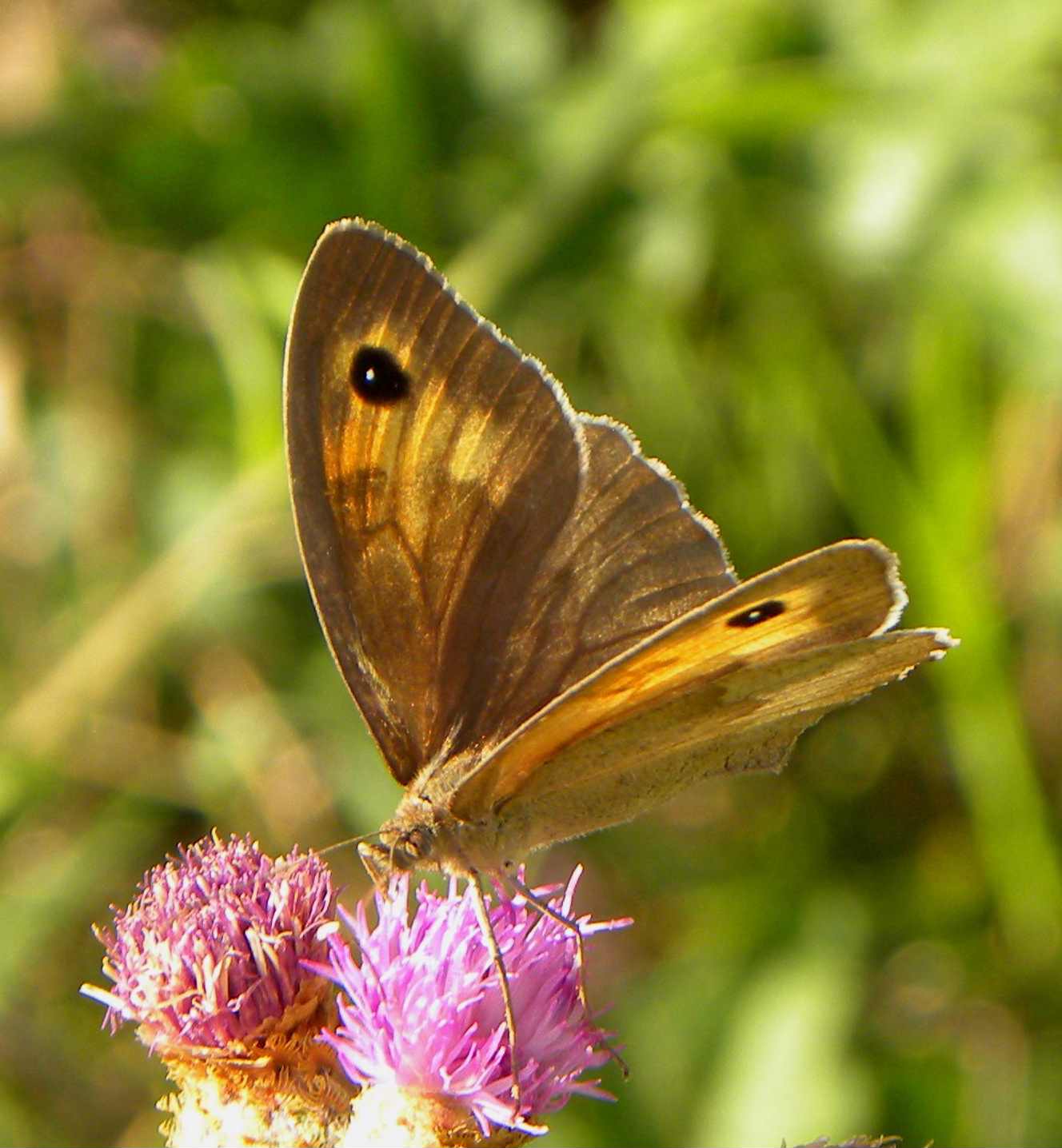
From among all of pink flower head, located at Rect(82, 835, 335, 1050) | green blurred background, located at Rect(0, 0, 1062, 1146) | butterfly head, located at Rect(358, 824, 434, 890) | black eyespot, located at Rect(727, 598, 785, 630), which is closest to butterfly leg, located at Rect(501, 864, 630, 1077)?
butterfly head, located at Rect(358, 824, 434, 890)

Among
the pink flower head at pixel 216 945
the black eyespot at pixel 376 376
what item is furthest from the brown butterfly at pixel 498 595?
the pink flower head at pixel 216 945

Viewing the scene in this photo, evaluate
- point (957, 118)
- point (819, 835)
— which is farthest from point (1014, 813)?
point (957, 118)

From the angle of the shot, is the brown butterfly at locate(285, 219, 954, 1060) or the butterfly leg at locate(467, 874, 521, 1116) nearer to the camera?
the butterfly leg at locate(467, 874, 521, 1116)

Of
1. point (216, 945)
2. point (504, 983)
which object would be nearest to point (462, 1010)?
point (504, 983)

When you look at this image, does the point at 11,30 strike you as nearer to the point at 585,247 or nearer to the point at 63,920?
the point at 585,247

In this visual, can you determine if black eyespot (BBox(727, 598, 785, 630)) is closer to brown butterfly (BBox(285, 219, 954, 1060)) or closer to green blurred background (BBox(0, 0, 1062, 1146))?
brown butterfly (BBox(285, 219, 954, 1060))

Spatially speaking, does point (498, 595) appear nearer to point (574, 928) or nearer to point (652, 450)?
point (574, 928)
